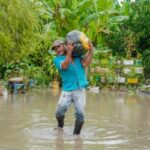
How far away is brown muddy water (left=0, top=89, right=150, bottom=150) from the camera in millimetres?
7266

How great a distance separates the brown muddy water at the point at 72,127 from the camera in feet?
23.8

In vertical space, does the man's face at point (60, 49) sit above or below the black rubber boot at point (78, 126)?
above

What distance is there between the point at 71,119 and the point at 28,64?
11.9 metres

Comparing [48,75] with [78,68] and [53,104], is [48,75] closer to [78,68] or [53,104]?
[53,104]

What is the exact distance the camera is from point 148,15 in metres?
21.2

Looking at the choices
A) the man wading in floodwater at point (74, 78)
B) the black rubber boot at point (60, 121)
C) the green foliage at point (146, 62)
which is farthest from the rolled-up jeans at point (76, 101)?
the green foliage at point (146, 62)

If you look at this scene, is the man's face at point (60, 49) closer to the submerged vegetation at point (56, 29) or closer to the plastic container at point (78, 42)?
the plastic container at point (78, 42)

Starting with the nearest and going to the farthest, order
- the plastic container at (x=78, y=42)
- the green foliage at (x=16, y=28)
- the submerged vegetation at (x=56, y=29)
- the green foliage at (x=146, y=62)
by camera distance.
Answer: the plastic container at (x=78, y=42), the green foliage at (x=16, y=28), the submerged vegetation at (x=56, y=29), the green foliage at (x=146, y=62)

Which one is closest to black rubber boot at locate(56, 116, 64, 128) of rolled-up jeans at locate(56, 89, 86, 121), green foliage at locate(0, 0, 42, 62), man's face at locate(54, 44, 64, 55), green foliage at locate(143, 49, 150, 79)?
rolled-up jeans at locate(56, 89, 86, 121)

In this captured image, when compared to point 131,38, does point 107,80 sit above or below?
below

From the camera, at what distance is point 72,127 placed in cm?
903

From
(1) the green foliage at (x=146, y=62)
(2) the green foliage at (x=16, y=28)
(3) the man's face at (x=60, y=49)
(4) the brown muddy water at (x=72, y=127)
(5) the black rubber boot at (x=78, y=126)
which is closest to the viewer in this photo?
(4) the brown muddy water at (x=72, y=127)

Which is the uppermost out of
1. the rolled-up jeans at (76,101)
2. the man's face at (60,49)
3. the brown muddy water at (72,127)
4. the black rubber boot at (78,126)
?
the man's face at (60,49)

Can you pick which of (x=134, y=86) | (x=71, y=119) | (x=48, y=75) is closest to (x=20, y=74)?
(x=48, y=75)
